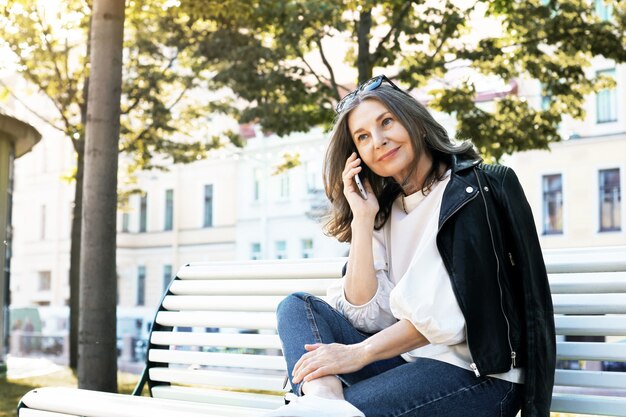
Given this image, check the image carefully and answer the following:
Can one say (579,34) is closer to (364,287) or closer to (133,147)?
(133,147)

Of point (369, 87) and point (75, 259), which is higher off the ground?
point (369, 87)

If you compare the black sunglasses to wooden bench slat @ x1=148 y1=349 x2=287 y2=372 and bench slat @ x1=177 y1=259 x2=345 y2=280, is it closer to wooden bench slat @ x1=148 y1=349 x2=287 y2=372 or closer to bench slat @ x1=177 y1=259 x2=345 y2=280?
bench slat @ x1=177 y1=259 x2=345 y2=280

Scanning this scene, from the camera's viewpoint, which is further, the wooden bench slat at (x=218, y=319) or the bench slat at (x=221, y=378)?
the wooden bench slat at (x=218, y=319)

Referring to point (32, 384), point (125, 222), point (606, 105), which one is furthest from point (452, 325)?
point (125, 222)

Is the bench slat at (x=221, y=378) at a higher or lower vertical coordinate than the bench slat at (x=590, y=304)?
lower

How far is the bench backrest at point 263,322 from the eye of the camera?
2.83m

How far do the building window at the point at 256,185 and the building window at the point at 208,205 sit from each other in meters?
3.26

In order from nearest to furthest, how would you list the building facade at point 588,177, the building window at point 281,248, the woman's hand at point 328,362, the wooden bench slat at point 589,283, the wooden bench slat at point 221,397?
the woman's hand at point 328,362 → the wooden bench slat at point 589,283 → the wooden bench slat at point 221,397 → the building facade at point 588,177 → the building window at point 281,248

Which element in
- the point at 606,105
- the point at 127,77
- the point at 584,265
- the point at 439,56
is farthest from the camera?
the point at 606,105

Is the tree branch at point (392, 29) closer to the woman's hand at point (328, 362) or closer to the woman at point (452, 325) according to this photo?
the woman at point (452, 325)

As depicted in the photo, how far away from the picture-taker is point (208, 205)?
4122cm

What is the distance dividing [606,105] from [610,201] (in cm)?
319

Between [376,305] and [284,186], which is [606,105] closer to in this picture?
[284,186]

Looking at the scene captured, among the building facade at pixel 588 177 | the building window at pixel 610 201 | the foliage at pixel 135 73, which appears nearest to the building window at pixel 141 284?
the building facade at pixel 588 177
